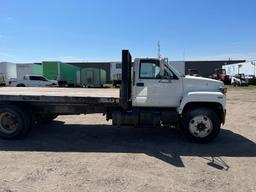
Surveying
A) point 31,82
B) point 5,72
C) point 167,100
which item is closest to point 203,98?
point 167,100

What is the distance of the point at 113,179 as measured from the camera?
5.79 m

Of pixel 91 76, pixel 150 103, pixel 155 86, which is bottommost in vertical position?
pixel 150 103

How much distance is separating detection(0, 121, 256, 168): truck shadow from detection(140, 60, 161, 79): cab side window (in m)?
1.76

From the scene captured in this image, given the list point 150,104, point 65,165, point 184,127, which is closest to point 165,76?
point 150,104

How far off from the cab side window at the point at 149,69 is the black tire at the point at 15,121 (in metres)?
3.36

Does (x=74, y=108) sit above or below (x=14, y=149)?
above

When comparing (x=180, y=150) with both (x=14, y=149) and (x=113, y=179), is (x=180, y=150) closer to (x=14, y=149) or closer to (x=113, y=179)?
(x=113, y=179)

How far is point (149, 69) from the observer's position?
8.69 m

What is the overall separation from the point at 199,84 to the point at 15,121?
16.7 feet

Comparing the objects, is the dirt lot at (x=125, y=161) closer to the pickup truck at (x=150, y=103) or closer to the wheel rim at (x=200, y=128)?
the wheel rim at (x=200, y=128)

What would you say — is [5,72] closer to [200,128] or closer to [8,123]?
[8,123]

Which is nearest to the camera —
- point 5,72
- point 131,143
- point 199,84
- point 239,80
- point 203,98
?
point 203,98

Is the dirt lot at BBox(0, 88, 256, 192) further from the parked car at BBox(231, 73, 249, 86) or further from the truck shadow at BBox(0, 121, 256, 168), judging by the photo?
the parked car at BBox(231, 73, 249, 86)

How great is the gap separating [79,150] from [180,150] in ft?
8.01
